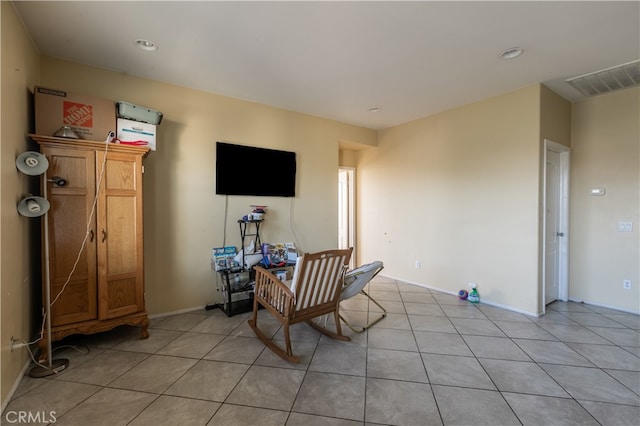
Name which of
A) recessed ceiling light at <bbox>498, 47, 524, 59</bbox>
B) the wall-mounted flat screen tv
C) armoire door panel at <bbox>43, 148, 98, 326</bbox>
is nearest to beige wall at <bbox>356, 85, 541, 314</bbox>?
recessed ceiling light at <bbox>498, 47, 524, 59</bbox>

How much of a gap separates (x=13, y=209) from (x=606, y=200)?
19.4 feet

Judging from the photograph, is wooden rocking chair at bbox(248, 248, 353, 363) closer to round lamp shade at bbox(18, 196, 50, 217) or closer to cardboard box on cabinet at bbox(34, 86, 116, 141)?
round lamp shade at bbox(18, 196, 50, 217)

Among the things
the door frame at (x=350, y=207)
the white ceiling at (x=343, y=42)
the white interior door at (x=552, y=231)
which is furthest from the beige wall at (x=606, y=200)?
the door frame at (x=350, y=207)

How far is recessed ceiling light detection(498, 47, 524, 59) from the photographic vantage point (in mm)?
2402

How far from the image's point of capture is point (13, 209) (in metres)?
1.86

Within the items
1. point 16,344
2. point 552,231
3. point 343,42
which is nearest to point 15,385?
point 16,344

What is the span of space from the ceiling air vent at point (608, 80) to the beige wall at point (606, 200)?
0.71 feet

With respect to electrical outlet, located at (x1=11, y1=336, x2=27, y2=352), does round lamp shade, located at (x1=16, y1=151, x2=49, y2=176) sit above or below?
above

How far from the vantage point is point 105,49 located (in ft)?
7.99

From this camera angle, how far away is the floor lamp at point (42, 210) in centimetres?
191

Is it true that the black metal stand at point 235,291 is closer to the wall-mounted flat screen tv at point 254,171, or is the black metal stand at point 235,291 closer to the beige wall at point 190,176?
the beige wall at point 190,176

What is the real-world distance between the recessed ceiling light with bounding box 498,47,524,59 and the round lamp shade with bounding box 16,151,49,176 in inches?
152

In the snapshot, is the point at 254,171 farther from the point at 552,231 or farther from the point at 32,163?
the point at 552,231

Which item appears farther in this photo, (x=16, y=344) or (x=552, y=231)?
(x=552, y=231)
